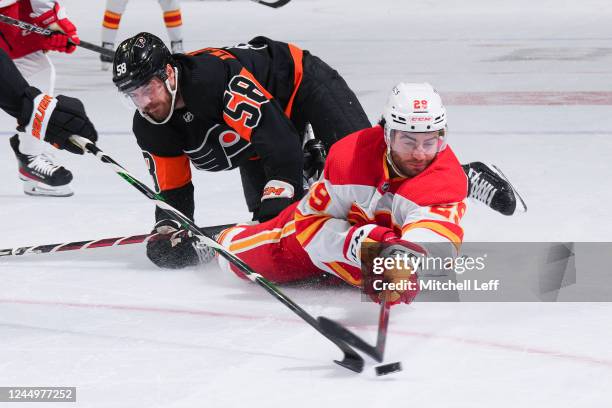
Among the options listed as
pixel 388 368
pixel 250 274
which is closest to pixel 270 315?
pixel 250 274

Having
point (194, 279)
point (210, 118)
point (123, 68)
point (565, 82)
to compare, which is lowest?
point (565, 82)

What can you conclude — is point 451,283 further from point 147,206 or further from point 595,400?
point 147,206

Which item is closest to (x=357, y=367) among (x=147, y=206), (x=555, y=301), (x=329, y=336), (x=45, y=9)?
(x=329, y=336)

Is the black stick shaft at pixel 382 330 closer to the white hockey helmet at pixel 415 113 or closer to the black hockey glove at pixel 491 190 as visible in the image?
the white hockey helmet at pixel 415 113

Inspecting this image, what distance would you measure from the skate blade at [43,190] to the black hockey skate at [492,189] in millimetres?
1630

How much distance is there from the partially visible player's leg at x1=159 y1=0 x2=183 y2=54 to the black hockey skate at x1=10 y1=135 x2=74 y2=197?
344cm

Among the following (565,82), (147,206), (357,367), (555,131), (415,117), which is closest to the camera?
(357,367)

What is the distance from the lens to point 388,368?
6.60 feet

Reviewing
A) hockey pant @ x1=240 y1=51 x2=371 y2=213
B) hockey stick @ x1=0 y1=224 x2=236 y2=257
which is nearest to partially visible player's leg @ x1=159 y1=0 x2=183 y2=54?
hockey pant @ x1=240 y1=51 x2=371 y2=213

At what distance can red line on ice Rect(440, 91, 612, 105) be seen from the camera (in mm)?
5566

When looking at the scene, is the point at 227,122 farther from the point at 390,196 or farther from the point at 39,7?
the point at 39,7

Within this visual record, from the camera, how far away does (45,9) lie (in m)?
4.14

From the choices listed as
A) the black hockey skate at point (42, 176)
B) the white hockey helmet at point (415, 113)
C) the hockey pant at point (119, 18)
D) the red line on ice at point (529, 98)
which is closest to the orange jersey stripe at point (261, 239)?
the white hockey helmet at point (415, 113)

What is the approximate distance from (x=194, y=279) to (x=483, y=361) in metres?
0.99
